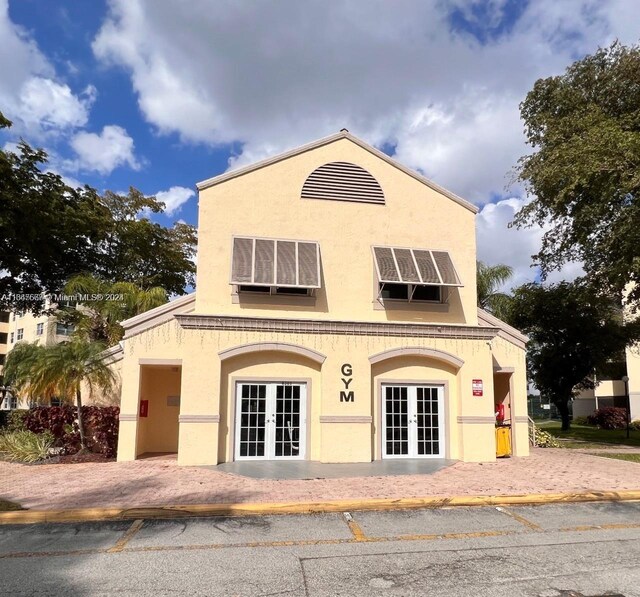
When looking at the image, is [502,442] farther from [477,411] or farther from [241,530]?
[241,530]

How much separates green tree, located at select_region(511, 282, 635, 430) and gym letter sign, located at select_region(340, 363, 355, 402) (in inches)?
601

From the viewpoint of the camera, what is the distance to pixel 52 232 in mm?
22953

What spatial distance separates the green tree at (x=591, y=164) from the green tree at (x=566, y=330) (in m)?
6.56

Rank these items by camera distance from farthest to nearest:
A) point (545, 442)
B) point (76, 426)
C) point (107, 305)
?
1. point (107, 305)
2. point (545, 442)
3. point (76, 426)

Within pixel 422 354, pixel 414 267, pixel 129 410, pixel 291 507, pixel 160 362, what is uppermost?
pixel 414 267

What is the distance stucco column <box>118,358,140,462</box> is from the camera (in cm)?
1420

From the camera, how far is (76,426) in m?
15.4

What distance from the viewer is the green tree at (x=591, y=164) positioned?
15781mm

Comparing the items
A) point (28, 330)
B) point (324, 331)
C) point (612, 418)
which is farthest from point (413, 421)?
point (28, 330)

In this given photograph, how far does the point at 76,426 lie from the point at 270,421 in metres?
5.67

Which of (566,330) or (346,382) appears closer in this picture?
(346,382)

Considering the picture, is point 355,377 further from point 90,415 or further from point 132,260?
point 132,260

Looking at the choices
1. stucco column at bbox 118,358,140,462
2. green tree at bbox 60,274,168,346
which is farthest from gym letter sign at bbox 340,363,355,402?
green tree at bbox 60,274,168,346

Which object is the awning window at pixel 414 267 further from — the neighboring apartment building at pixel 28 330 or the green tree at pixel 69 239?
the neighboring apartment building at pixel 28 330
